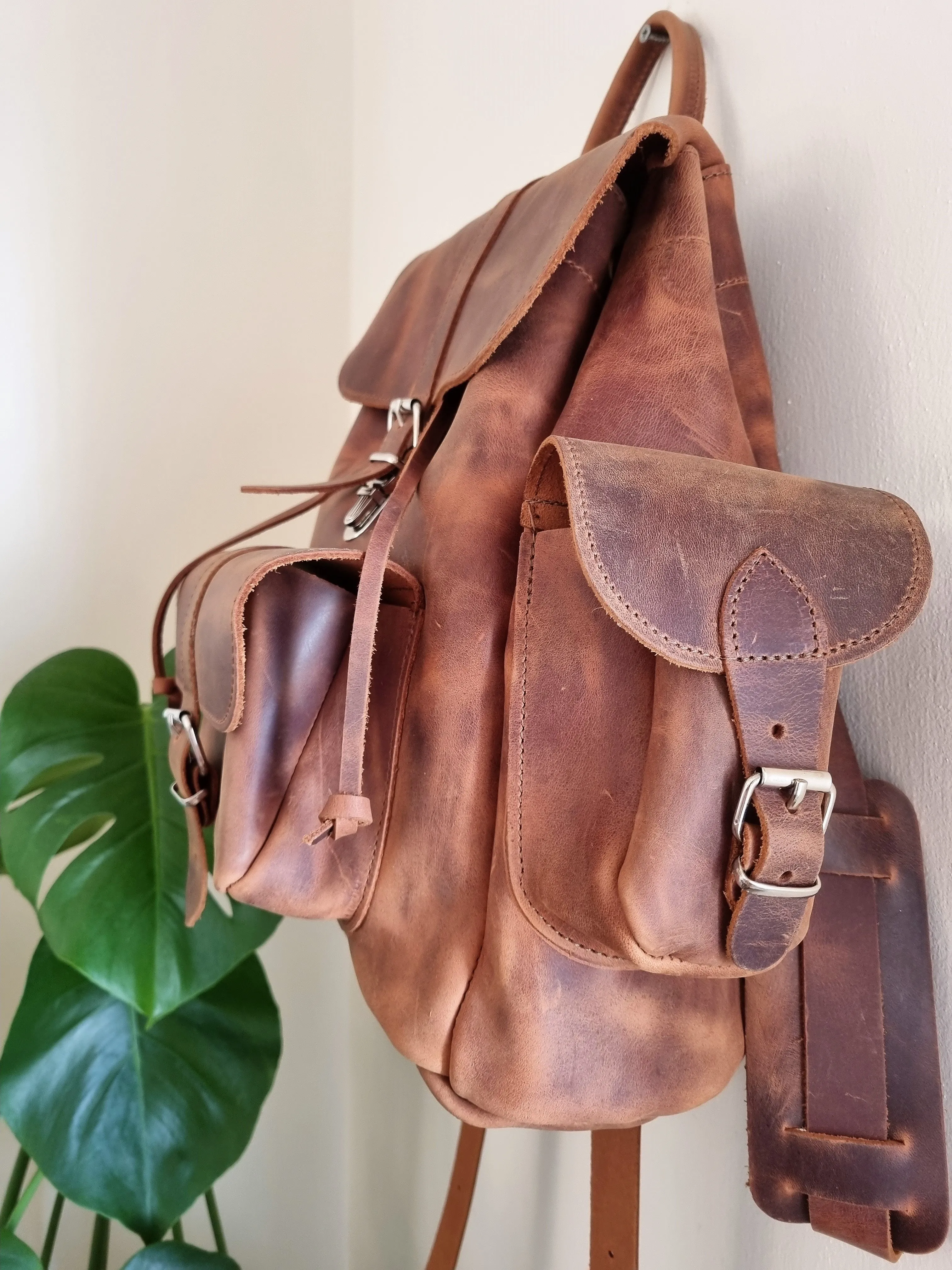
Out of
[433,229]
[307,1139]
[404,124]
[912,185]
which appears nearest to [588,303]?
[912,185]

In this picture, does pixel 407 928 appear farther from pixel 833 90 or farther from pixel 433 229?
pixel 433 229

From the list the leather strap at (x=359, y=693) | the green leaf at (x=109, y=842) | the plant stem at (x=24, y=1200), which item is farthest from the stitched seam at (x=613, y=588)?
the plant stem at (x=24, y=1200)

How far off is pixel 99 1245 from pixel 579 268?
40.2 inches

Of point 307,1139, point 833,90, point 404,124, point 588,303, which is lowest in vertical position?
point 307,1139

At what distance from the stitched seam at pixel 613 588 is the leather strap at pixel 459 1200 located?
0.53 m

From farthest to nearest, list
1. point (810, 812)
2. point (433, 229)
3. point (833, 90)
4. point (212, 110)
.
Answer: point (212, 110), point (433, 229), point (833, 90), point (810, 812)

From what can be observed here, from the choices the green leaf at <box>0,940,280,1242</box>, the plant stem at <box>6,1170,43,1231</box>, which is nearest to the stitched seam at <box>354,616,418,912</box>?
the green leaf at <box>0,940,280,1242</box>

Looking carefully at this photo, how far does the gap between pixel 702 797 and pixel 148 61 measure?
1.09 m

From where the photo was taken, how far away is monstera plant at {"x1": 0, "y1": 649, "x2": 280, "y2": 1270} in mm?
705

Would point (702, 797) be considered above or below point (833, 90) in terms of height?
below

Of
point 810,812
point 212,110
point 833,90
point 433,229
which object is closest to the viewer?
point 810,812

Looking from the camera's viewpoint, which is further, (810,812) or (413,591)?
(413,591)

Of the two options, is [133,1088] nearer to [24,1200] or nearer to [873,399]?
[24,1200]

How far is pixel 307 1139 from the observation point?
1.19m
